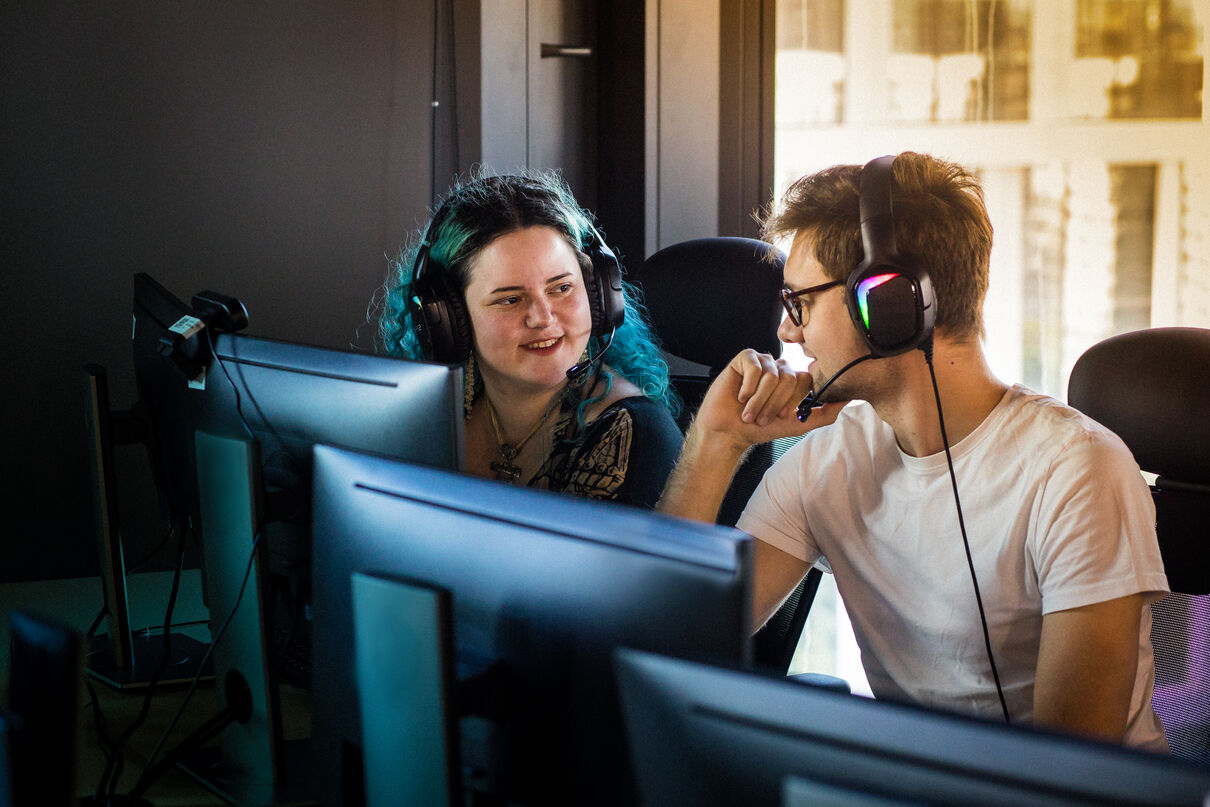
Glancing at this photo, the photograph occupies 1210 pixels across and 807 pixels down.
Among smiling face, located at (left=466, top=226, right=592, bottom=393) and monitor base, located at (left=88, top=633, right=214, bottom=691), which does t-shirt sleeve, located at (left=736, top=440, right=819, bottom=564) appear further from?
monitor base, located at (left=88, top=633, right=214, bottom=691)

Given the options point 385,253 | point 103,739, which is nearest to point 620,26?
point 385,253

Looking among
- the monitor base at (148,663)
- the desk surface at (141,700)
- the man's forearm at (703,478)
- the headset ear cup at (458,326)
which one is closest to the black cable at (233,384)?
the desk surface at (141,700)

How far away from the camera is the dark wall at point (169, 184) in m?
2.05

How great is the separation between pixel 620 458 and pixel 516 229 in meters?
0.40

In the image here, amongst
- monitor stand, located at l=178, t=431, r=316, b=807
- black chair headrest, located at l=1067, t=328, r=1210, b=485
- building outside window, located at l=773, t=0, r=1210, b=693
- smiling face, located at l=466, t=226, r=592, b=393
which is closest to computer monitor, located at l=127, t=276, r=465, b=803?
monitor stand, located at l=178, t=431, r=316, b=807

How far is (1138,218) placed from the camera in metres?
2.96

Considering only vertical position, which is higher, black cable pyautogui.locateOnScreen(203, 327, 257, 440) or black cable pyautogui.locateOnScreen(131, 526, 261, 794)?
black cable pyautogui.locateOnScreen(203, 327, 257, 440)

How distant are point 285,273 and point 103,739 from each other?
4.34ft

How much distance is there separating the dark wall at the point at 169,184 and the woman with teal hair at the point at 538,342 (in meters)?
0.69

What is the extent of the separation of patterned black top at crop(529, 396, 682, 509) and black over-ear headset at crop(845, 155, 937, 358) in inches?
16.2

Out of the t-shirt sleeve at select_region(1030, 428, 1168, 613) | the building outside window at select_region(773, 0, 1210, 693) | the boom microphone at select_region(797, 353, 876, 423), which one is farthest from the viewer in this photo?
the building outside window at select_region(773, 0, 1210, 693)

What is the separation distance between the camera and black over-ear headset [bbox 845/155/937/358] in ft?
4.13

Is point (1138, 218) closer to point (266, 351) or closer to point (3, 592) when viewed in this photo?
point (266, 351)

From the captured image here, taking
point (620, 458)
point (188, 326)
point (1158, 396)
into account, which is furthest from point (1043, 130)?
point (188, 326)
